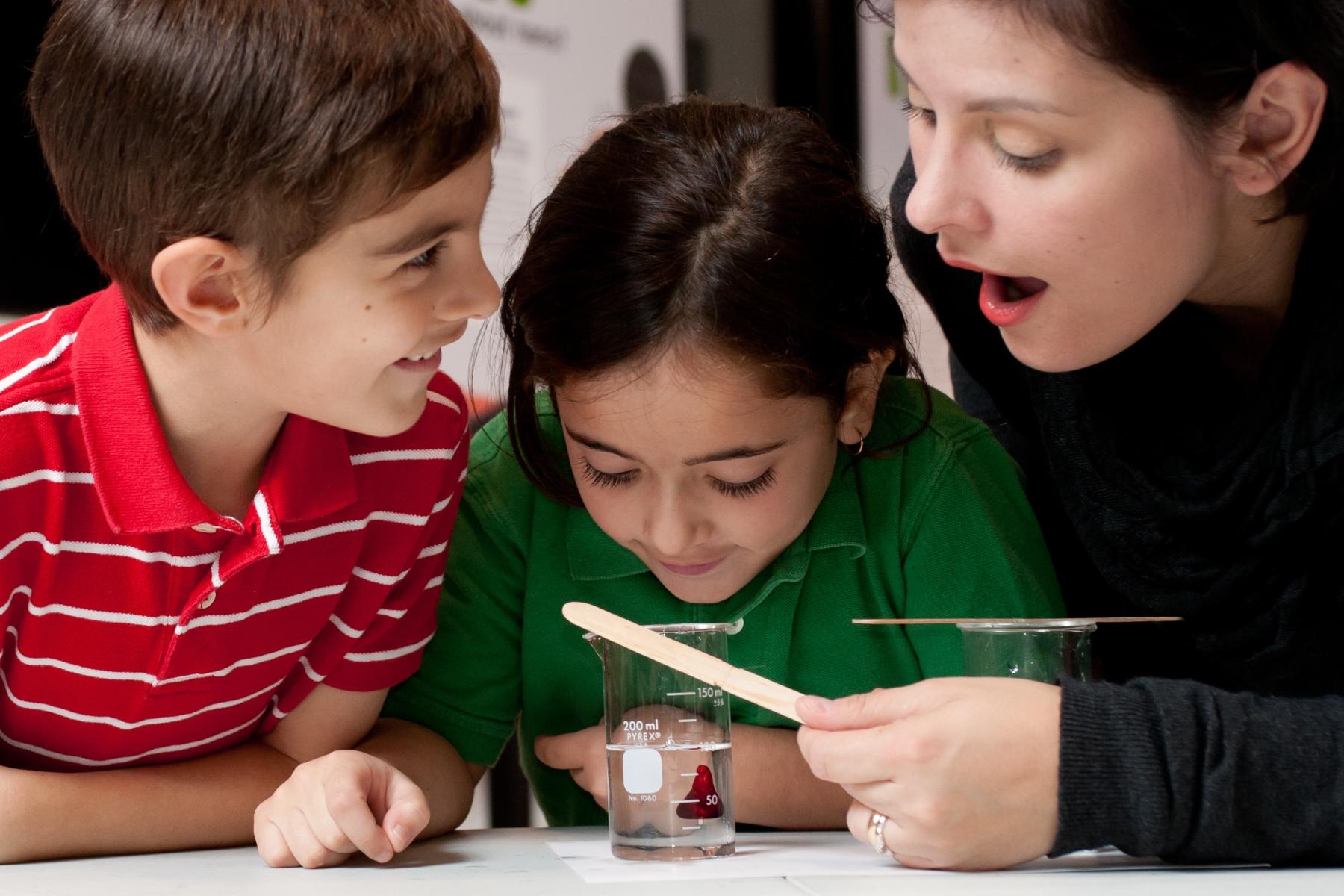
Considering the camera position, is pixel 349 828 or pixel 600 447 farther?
pixel 600 447

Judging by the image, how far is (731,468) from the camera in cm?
116

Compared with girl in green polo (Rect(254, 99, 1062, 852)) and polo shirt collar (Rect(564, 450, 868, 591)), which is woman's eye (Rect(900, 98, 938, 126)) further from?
polo shirt collar (Rect(564, 450, 868, 591))

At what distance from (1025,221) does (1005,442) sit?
0.51m

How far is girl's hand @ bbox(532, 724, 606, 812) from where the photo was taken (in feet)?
3.88

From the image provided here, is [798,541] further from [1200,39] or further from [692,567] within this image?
[1200,39]

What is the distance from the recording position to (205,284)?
→ 1.05m

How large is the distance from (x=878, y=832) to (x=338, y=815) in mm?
357

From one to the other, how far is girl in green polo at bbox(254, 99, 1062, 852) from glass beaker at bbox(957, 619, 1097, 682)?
0.23 metres

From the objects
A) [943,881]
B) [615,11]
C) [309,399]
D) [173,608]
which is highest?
[615,11]

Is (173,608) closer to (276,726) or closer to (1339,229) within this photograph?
(276,726)

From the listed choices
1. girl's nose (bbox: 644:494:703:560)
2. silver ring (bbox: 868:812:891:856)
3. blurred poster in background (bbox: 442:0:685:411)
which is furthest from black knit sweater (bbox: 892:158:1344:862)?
blurred poster in background (bbox: 442:0:685:411)

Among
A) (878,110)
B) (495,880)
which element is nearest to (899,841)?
(495,880)

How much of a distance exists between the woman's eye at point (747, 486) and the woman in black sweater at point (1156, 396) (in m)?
0.22

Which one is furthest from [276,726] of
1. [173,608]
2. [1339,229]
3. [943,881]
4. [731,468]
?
[1339,229]
